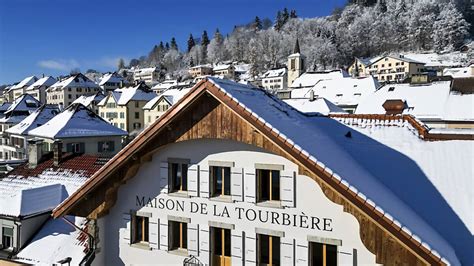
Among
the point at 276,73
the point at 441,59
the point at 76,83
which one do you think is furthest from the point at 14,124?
the point at 441,59

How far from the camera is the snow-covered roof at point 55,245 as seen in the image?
13.1m

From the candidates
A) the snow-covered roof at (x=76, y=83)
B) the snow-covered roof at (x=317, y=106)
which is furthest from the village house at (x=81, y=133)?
the snow-covered roof at (x=76, y=83)

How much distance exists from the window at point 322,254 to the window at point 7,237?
34.3 feet

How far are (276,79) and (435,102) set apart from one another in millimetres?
99245

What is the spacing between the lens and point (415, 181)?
10805 millimetres

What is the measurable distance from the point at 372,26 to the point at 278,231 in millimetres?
186114

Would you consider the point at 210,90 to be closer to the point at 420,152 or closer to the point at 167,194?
the point at 167,194

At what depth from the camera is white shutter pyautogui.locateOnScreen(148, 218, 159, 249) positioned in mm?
11469

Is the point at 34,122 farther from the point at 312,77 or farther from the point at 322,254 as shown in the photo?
the point at 312,77

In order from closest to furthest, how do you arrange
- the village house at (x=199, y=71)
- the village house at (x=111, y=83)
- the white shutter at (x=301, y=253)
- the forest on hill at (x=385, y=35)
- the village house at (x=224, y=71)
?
the white shutter at (x=301, y=253) < the village house at (x=111, y=83) < the forest on hill at (x=385, y=35) < the village house at (x=224, y=71) < the village house at (x=199, y=71)

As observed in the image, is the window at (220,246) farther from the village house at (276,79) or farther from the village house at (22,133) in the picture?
the village house at (276,79)

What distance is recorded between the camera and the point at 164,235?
1139cm

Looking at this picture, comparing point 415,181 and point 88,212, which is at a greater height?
point 415,181

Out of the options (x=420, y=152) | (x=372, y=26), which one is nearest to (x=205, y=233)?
(x=420, y=152)
